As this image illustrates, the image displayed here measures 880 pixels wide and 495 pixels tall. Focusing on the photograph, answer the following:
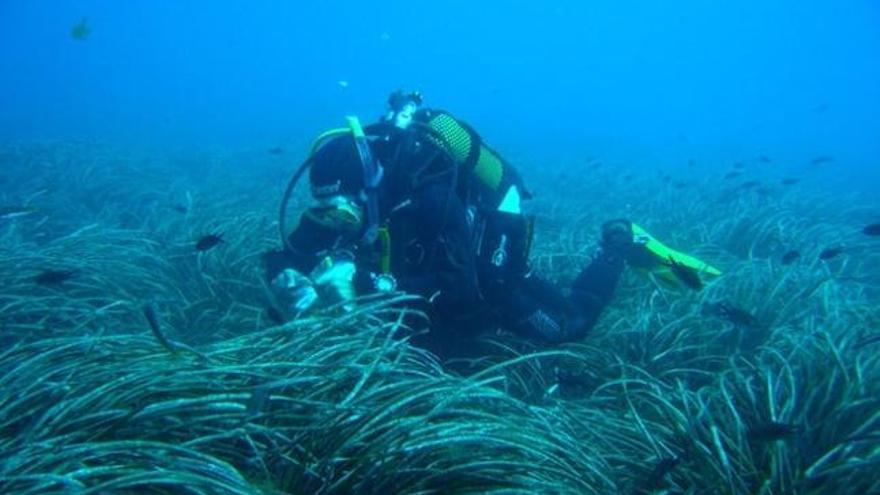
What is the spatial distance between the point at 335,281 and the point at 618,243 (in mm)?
2963

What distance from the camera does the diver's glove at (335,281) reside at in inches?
128

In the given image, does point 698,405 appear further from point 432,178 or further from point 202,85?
point 202,85

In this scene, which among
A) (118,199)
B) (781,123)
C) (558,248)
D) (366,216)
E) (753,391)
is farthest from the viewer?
(781,123)

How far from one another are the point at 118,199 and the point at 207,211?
131 inches

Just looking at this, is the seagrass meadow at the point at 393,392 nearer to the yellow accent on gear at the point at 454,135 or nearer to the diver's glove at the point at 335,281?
the diver's glove at the point at 335,281

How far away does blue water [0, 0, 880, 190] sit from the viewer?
30969 millimetres

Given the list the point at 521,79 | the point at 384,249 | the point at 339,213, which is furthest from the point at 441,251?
the point at 521,79

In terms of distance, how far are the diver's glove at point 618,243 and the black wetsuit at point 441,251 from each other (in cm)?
101

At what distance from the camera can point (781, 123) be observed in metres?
63.6

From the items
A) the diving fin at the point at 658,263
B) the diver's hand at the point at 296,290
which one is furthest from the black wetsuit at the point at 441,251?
the diving fin at the point at 658,263

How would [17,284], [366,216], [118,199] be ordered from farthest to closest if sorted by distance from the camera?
[118,199] → [17,284] → [366,216]

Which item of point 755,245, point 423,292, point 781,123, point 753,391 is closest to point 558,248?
point 755,245

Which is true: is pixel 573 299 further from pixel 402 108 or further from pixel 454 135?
pixel 402 108

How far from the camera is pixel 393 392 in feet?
8.06
